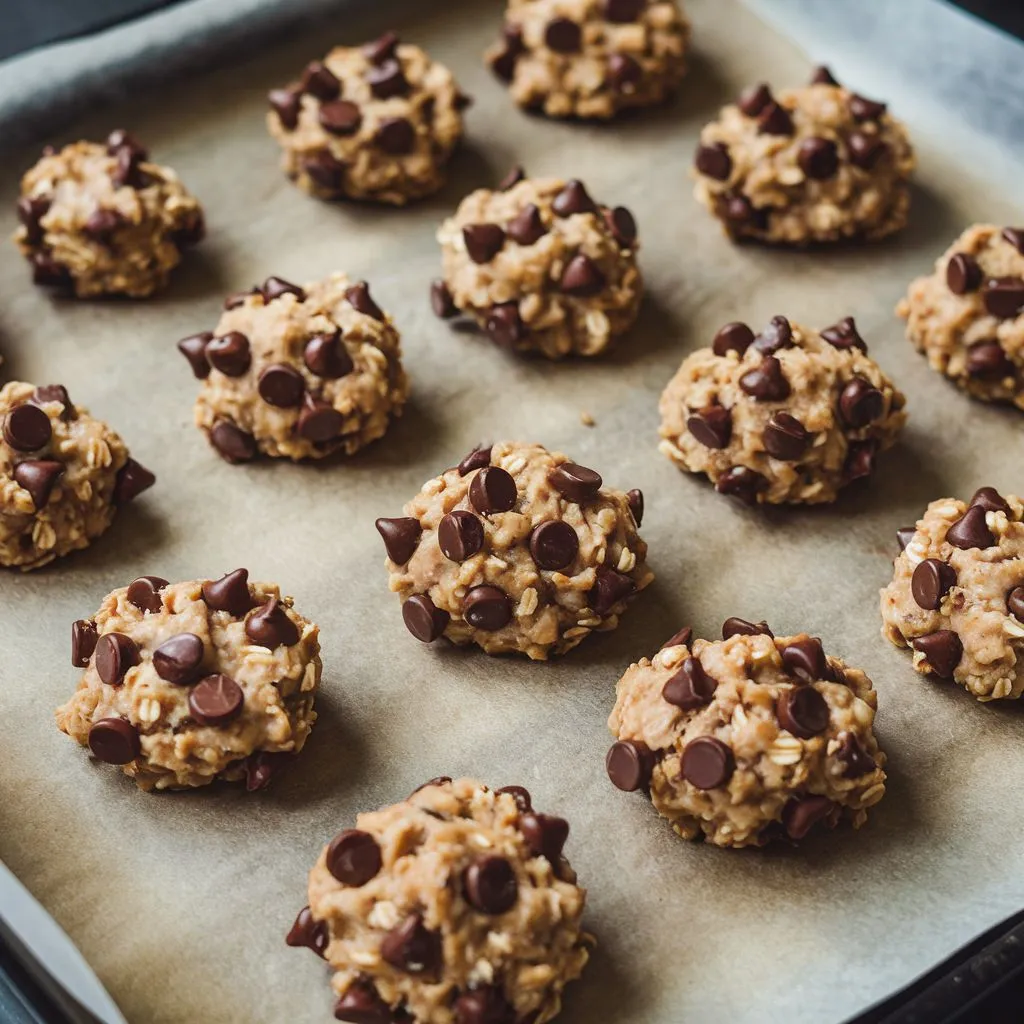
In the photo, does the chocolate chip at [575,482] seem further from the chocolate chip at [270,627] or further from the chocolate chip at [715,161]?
the chocolate chip at [715,161]

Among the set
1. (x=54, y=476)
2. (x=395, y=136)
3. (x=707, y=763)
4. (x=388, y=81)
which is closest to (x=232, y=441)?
(x=54, y=476)

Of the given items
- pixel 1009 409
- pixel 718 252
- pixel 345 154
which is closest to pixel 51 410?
pixel 345 154

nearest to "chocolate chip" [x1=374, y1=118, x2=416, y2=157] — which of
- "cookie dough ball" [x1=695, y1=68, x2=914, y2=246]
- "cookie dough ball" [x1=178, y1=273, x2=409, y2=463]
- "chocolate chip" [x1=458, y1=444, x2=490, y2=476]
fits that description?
"cookie dough ball" [x1=178, y1=273, x2=409, y2=463]

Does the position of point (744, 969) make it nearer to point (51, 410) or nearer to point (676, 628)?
point (676, 628)

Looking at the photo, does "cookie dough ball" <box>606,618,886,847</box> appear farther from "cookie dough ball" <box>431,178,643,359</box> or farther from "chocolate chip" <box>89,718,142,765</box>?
"cookie dough ball" <box>431,178,643,359</box>

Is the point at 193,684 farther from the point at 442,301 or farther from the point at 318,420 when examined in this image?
the point at 442,301

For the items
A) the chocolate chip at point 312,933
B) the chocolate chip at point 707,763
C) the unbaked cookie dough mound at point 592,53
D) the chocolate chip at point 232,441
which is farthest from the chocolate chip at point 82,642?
the unbaked cookie dough mound at point 592,53
